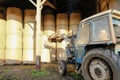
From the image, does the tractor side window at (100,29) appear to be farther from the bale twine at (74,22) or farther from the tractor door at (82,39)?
the bale twine at (74,22)

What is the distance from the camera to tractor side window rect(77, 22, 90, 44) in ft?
18.7

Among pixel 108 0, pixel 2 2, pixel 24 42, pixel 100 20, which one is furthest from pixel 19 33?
pixel 100 20

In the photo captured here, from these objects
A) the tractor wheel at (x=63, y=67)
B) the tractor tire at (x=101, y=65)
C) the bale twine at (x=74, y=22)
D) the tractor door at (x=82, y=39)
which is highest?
the bale twine at (x=74, y=22)

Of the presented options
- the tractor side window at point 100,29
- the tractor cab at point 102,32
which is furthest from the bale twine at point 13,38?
the tractor side window at point 100,29

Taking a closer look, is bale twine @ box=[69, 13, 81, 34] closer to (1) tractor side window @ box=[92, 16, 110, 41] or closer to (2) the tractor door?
(2) the tractor door

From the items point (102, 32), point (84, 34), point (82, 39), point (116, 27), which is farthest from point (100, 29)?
point (82, 39)

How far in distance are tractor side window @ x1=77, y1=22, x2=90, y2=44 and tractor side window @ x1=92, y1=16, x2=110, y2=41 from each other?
1.22 feet

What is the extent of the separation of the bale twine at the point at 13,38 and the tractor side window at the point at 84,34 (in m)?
4.72

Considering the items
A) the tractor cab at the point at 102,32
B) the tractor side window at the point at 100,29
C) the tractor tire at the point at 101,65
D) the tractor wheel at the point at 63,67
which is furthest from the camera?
the tractor wheel at the point at 63,67

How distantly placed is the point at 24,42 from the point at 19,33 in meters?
0.58

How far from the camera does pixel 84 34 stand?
591 centimetres

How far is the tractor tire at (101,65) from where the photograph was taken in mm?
4287

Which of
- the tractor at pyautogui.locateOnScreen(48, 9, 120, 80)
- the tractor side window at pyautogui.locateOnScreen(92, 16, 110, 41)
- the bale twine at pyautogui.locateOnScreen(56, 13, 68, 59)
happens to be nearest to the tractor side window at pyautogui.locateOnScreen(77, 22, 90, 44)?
the tractor at pyautogui.locateOnScreen(48, 9, 120, 80)

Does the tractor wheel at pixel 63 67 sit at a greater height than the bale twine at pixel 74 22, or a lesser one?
lesser
